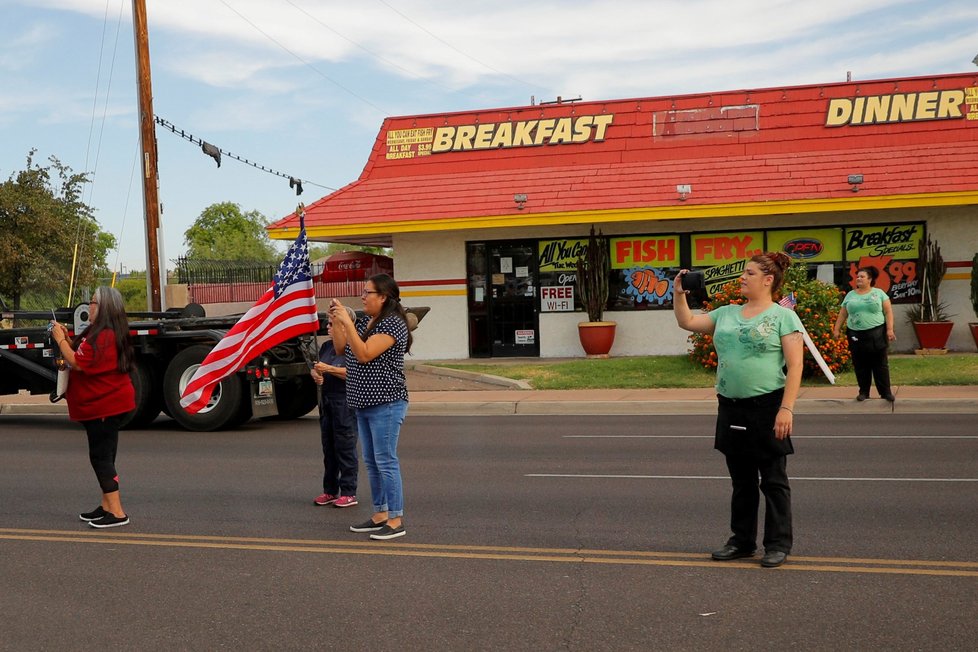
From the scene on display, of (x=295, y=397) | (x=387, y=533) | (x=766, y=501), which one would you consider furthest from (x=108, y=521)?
(x=295, y=397)

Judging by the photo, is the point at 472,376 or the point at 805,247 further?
the point at 805,247

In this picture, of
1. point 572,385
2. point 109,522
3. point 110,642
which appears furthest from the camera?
point 572,385

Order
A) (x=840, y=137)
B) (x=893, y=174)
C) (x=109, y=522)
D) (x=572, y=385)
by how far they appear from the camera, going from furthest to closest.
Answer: (x=840, y=137)
(x=893, y=174)
(x=572, y=385)
(x=109, y=522)

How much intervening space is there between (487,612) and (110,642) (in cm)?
185

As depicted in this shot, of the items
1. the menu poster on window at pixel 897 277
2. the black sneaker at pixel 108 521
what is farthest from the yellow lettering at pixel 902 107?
the black sneaker at pixel 108 521

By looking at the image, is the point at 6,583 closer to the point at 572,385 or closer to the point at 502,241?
the point at 572,385

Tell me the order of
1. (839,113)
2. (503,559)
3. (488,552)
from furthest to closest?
(839,113), (488,552), (503,559)

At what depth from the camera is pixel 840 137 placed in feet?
72.5

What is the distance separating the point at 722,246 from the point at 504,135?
5.52 meters

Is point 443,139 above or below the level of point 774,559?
above

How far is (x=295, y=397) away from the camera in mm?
15062

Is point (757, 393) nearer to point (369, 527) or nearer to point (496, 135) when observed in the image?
point (369, 527)

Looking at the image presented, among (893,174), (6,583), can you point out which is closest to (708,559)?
(6,583)

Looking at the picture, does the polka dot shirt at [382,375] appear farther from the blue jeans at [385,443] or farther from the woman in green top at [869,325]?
the woman in green top at [869,325]
